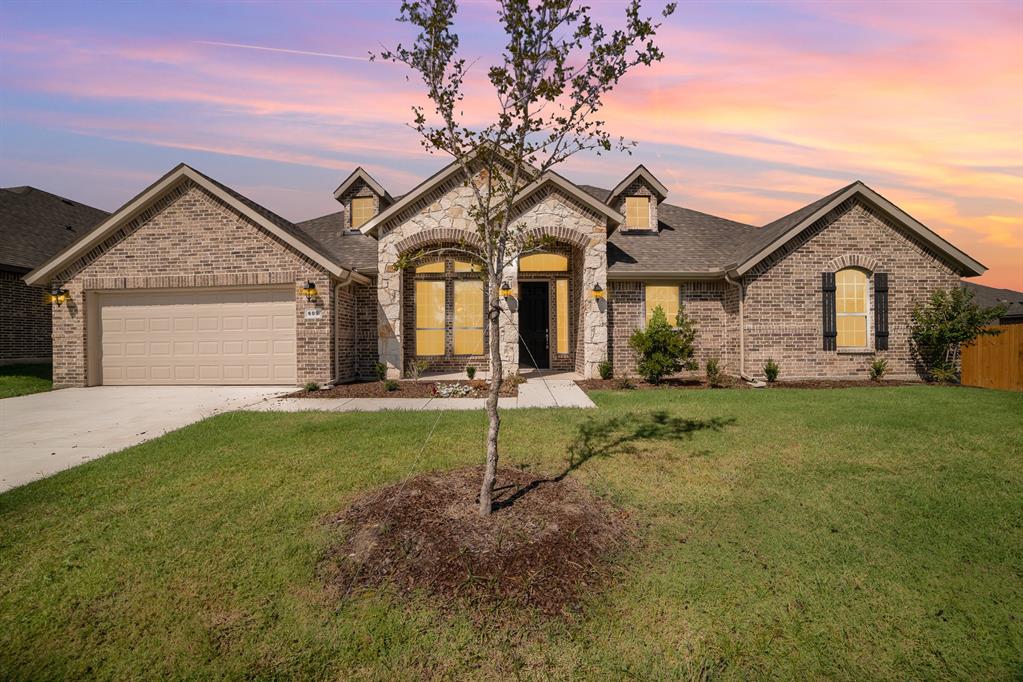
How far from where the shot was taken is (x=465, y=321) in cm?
1573

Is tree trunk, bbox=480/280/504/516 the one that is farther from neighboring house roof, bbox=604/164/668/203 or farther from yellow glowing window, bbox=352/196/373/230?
yellow glowing window, bbox=352/196/373/230

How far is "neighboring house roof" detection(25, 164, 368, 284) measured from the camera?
43.8 ft

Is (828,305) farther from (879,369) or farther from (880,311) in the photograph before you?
(879,369)

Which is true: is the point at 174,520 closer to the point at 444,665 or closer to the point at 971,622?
the point at 444,665

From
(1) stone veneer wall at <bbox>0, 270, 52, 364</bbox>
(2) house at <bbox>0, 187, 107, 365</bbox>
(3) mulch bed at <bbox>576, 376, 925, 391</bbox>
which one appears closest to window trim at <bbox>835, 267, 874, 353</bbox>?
(3) mulch bed at <bbox>576, 376, 925, 391</bbox>

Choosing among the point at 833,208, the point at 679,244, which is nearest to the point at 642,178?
the point at 679,244

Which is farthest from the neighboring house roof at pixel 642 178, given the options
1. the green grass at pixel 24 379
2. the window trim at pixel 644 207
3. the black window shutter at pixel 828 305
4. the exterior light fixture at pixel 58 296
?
the green grass at pixel 24 379

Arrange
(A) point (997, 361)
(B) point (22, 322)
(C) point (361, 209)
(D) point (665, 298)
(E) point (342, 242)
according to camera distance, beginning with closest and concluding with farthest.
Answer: (A) point (997, 361), (D) point (665, 298), (B) point (22, 322), (E) point (342, 242), (C) point (361, 209)

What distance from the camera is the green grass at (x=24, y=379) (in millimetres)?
13219

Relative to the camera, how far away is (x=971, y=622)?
3.34 metres

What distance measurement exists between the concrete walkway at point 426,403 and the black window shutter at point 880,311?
8.57 metres

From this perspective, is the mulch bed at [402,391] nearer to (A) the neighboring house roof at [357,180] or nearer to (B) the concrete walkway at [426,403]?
(B) the concrete walkway at [426,403]

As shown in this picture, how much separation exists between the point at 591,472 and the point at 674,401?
5084mm

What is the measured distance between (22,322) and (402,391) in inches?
572
